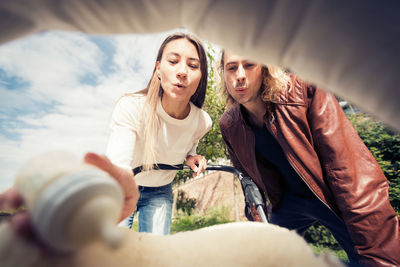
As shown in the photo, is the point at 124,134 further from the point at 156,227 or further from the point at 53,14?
the point at 156,227

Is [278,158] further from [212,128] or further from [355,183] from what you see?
[212,128]

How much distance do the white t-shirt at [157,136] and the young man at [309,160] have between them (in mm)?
502

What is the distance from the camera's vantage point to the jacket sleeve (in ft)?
5.15

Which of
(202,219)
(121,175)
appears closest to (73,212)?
(121,175)

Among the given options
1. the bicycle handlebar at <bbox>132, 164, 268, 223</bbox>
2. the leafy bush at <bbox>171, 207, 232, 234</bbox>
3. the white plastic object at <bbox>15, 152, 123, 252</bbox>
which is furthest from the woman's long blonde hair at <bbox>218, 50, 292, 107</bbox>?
the leafy bush at <bbox>171, 207, 232, 234</bbox>

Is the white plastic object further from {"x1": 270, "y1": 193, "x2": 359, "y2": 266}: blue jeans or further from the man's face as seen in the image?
{"x1": 270, "y1": 193, "x2": 359, "y2": 266}: blue jeans

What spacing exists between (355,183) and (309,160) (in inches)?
14.2

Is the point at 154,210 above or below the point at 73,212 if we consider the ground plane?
below

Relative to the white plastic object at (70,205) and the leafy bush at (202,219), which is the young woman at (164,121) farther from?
the leafy bush at (202,219)

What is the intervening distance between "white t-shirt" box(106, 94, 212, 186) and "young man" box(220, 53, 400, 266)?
1.65 feet

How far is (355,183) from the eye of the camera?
1680mm

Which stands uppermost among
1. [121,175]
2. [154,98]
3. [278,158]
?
[154,98]

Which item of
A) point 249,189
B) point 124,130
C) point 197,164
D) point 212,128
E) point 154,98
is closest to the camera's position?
point 124,130

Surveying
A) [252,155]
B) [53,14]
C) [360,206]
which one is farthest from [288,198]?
[53,14]
